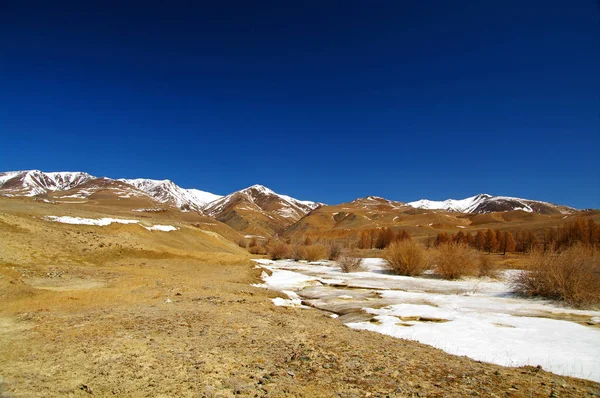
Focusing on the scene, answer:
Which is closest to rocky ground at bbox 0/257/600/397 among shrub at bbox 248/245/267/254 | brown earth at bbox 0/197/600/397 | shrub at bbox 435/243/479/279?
brown earth at bbox 0/197/600/397

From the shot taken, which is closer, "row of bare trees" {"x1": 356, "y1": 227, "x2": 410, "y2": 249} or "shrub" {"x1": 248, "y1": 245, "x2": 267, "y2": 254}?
"shrub" {"x1": 248, "y1": 245, "x2": 267, "y2": 254}

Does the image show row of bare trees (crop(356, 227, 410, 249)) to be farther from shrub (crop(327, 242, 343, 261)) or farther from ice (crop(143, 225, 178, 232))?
ice (crop(143, 225, 178, 232))

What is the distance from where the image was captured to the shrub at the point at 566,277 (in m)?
18.6

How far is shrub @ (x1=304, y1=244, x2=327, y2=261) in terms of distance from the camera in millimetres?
64125

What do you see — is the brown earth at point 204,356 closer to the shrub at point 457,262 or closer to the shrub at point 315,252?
the shrub at point 457,262

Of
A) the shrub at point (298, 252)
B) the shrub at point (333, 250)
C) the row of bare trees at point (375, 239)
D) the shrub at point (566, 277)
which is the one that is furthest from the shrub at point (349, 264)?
the row of bare trees at point (375, 239)

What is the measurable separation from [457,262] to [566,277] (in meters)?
15.2

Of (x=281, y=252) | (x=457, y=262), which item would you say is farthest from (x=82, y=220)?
(x=281, y=252)

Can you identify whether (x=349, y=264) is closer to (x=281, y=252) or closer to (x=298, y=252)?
(x=298, y=252)

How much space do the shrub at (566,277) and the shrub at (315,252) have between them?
4343cm

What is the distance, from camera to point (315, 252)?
212 ft

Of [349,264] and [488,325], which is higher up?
[349,264]

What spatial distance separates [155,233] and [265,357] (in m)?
38.8

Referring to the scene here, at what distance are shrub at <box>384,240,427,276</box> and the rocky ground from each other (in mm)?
28822
